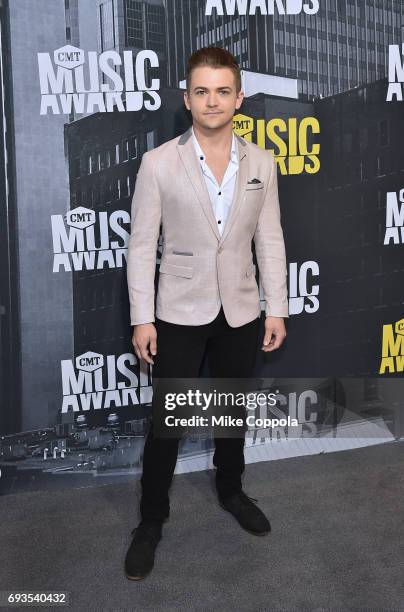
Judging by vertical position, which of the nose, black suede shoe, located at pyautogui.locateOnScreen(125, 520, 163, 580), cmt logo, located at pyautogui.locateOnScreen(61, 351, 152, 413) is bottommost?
black suede shoe, located at pyautogui.locateOnScreen(125, 520, 163, 580)

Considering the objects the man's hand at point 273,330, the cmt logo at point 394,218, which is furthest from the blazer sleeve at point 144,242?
the cmt logo at point 394,218

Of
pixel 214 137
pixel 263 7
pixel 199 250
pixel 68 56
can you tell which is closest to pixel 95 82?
pixel 68 56

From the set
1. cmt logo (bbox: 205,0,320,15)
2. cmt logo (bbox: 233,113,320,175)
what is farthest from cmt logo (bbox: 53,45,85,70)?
cmt logo (bbox: 233,113,320,175)

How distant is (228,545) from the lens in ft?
8.02

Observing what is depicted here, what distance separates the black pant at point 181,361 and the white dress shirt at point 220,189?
1.12ft

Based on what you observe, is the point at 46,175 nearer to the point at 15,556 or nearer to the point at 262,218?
the point at 262,218

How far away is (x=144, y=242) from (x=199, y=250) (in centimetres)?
19

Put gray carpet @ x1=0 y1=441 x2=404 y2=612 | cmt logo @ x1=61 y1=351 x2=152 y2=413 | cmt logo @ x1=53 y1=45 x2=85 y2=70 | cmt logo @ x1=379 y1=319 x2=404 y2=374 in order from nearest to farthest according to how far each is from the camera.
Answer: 1. gray carpet @ x1=0 y1=441 x2=404 y2=612
2. cmt logo @ x1=53 y1=45 x2=85 y2=70
3. cmt logo @ x1=61 y1=351 x2=152 y2=413
4. cmt logo @ x1=379 y1=319 x2=404 y2=374

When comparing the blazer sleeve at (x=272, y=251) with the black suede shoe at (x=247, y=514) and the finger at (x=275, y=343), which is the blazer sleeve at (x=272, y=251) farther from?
the black suede shoe at (x=247, y=514)

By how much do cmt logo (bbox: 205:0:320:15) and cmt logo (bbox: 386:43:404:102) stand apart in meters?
0.45

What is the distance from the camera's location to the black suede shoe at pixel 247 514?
2512 mm

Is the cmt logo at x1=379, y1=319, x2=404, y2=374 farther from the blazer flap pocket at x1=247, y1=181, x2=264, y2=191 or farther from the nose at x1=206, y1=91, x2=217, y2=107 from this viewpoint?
the nose at x1=206, y1=91, x2=217, y2=107

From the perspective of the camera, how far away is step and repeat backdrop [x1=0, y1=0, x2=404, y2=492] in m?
2.94

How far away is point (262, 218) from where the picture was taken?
2379 millimetres
